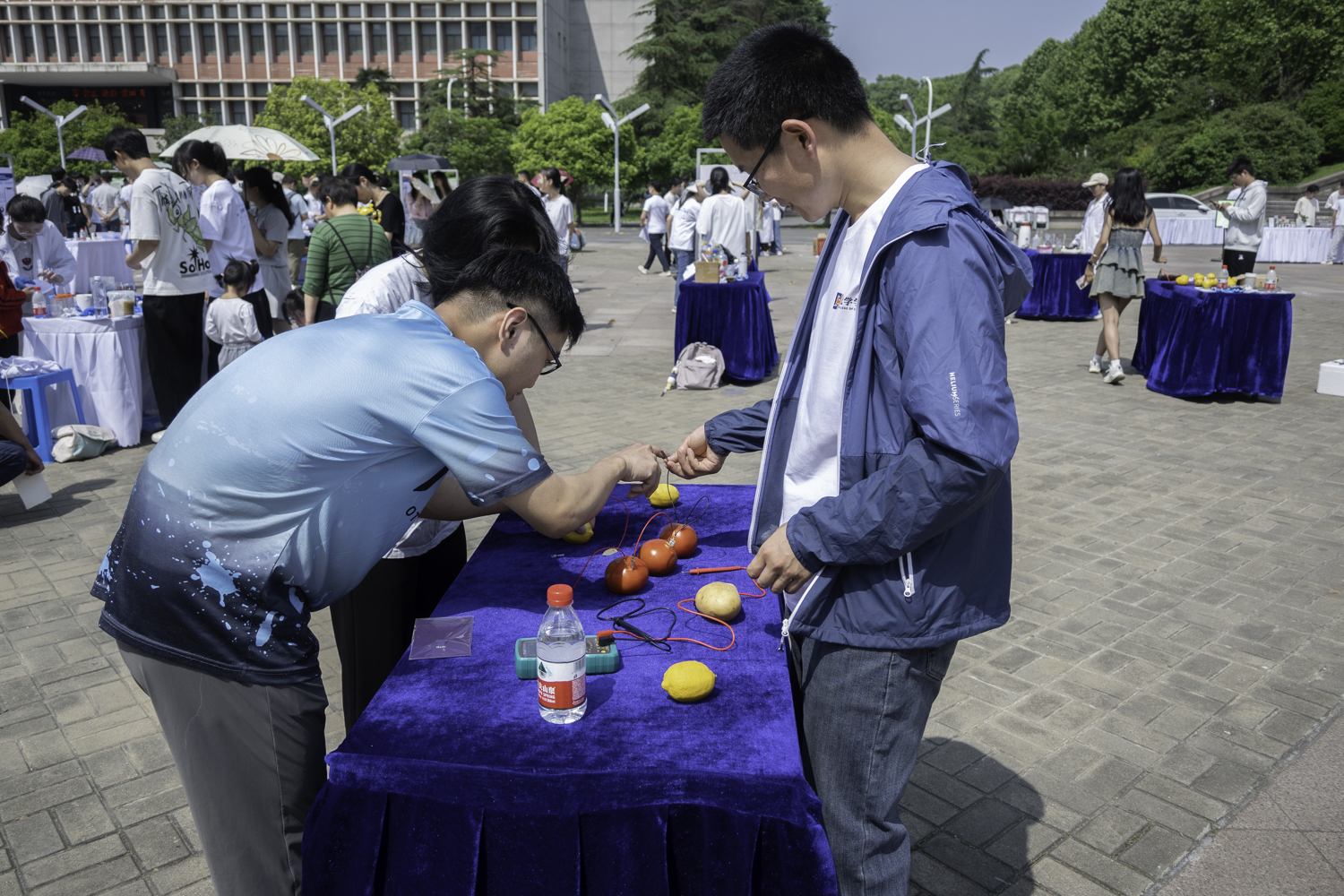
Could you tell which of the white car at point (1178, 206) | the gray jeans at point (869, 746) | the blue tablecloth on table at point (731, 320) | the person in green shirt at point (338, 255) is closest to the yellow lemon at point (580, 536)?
the gray jeans at point (869, 746)

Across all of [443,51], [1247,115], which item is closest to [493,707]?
[1247,115]

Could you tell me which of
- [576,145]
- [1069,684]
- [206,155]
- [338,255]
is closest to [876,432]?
[1069,684]

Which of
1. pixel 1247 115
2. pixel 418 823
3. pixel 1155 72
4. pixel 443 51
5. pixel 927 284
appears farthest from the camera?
pixel 443 51

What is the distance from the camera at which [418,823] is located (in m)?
1.63

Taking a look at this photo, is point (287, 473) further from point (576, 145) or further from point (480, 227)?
point (576, 145)

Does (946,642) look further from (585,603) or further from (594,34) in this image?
(594,34)

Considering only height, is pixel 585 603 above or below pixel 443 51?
below

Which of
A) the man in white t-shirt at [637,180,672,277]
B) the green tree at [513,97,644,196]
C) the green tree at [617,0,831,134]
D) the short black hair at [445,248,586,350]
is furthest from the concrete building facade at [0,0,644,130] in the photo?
the short black hair at [445,248,586,350]

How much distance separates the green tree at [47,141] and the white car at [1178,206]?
44514 millimetres

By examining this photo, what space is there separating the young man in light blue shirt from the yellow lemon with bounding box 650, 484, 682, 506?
3.37 ft

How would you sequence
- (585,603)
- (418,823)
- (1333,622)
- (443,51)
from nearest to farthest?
(418,823) < (585,603) < (1333,622) < (443,51)

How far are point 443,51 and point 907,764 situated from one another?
7244cm

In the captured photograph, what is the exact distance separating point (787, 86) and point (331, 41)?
247ft

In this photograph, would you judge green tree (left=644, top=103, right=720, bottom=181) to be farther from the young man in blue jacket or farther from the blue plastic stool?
the young man in blue jacket
